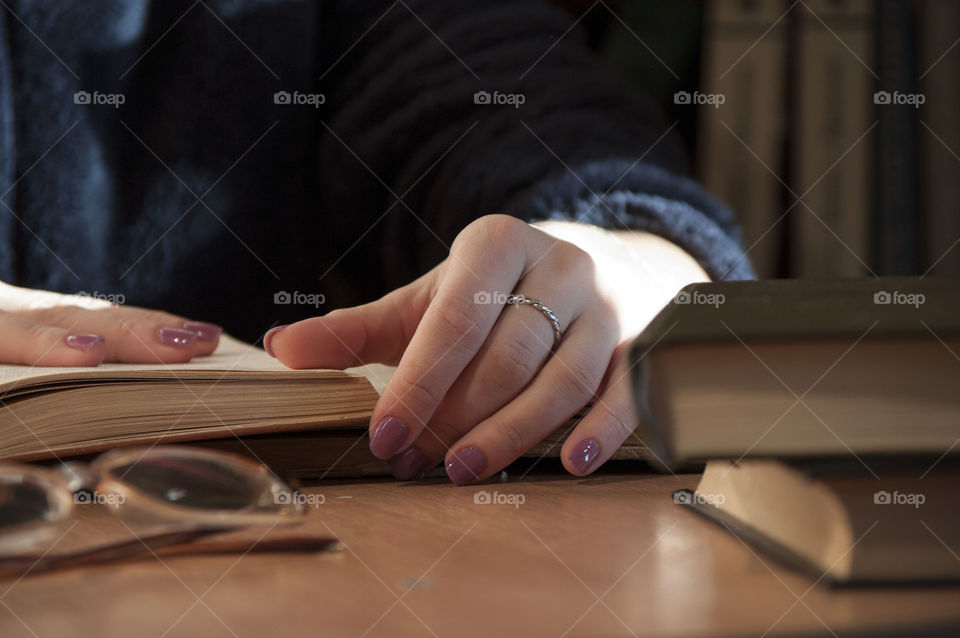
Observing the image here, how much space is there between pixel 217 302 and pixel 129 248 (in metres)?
0.14

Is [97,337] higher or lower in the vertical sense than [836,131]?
lower

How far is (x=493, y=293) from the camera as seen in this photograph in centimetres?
55

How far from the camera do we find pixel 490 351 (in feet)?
1.78

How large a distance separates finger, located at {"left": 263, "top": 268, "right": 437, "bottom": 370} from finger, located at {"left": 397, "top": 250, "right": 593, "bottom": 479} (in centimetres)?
7

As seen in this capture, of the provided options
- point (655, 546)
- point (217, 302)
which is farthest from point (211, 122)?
point (655, 546)

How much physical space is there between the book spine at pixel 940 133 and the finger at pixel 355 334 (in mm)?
1039

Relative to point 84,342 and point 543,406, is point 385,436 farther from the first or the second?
point 84,342

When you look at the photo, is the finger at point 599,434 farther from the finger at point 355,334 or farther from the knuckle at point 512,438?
the finger at point 355,334

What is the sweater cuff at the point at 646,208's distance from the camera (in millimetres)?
829

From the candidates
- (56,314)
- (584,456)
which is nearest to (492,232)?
(584,456)

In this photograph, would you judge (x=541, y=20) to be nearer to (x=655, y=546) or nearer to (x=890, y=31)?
(x=890, y=31)

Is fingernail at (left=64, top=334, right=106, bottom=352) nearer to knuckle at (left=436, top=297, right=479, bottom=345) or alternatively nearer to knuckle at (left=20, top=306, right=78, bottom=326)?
knuckle at (left=20, top=306, right=78, bottom=326)

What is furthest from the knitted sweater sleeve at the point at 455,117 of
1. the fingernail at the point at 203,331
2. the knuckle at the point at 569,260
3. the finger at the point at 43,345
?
the finger at the point at 43,345

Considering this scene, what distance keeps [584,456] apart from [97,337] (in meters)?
0.34
